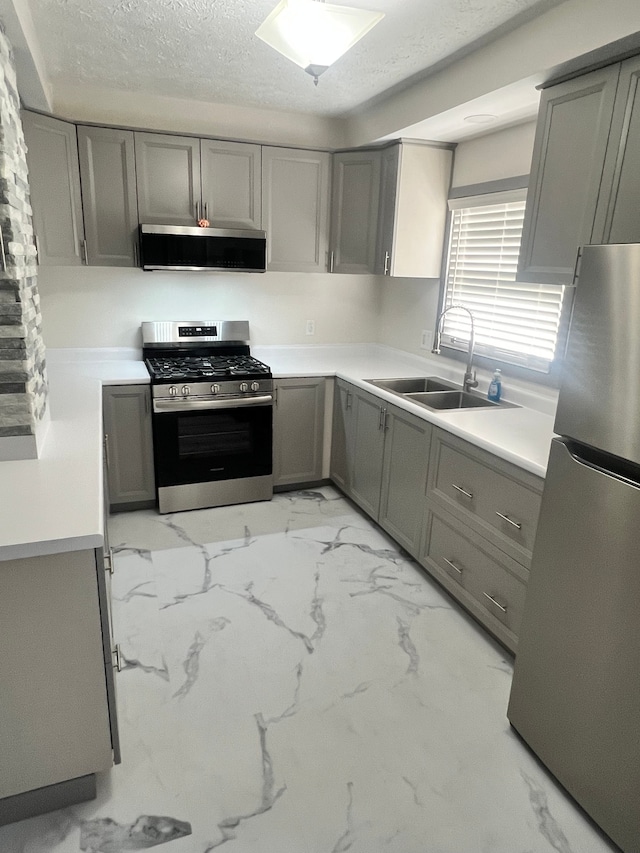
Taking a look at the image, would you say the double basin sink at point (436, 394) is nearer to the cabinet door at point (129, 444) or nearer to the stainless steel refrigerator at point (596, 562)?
the stainless steel refrigerator at point (596, 562)

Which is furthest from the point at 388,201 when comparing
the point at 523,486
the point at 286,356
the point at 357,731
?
the point at 357,731

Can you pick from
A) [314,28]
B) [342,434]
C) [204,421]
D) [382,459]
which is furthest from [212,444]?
[314,28]

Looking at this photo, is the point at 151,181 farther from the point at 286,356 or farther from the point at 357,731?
the point at 357,731

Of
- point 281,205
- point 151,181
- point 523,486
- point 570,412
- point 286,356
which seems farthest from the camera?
point 286,356

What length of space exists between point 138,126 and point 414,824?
365 cm

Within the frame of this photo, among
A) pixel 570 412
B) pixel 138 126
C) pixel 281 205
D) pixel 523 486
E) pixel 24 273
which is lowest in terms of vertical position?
pixel 523 486

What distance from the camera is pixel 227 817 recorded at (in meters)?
1.62

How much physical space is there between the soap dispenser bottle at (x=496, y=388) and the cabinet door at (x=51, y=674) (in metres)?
2.23

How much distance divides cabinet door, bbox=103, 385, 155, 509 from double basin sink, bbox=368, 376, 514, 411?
4.54 ft

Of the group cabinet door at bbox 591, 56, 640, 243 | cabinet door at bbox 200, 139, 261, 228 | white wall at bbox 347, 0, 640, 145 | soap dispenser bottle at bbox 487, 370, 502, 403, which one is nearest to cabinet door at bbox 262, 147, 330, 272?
cabinet door at bbox 200, 139, 261, 228

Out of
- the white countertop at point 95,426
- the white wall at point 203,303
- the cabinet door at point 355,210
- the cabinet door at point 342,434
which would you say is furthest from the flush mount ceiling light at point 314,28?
the white wall at point 203,303

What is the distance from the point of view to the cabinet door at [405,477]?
2.79 m

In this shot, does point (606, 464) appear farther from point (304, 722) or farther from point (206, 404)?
point (206, 404)

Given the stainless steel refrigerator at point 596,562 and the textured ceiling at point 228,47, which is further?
the textured ceiling at point 228,47
